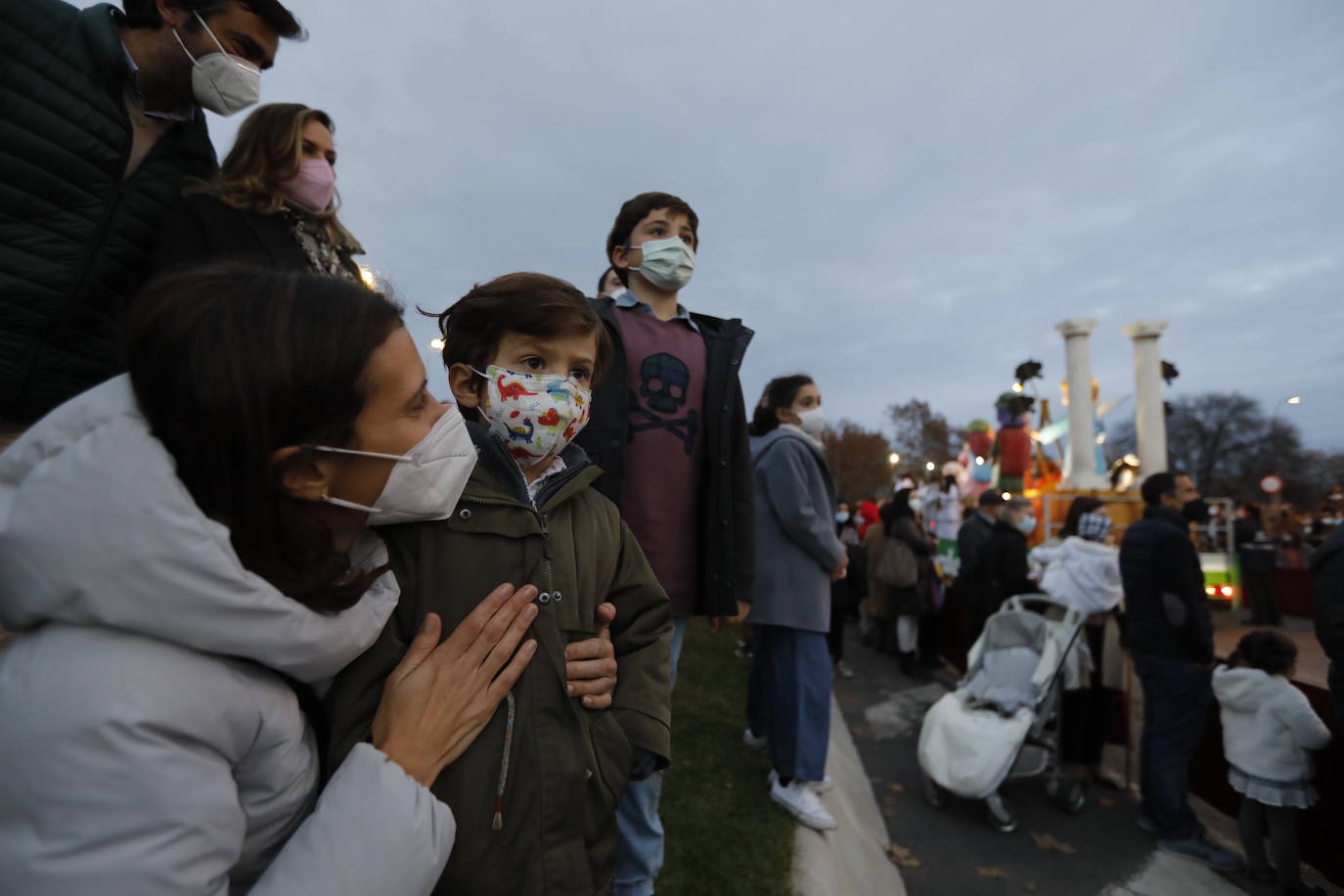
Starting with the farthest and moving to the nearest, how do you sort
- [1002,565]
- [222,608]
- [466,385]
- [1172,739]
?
[1002,565]
[1172,739]
[466,385]
[222,608]

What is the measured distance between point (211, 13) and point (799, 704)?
12.7ft

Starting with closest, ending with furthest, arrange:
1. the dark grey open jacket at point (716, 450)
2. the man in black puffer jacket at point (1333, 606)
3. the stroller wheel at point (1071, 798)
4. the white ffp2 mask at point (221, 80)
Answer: the white ffp2 mask at point (221, 80) → the dark grey open jacket at point (716, 450) → the man in black puffer jacket at point (1333, 606) → the stroller wheel at point (1071, 798)

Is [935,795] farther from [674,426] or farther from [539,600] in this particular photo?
[539,600]

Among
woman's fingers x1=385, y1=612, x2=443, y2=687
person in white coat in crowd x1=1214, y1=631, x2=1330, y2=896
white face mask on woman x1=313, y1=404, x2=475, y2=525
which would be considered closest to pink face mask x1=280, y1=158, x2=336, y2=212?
white face mask on woman x1=313, y1=404, x2=475, y2=525

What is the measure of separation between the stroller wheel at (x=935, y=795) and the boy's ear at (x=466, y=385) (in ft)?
16.0

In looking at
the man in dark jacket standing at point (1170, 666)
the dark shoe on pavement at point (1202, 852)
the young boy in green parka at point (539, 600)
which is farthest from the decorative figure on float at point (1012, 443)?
the young boy in green parka at point (539, 600)

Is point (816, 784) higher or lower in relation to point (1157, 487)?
lower

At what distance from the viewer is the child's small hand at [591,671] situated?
157 centimetres

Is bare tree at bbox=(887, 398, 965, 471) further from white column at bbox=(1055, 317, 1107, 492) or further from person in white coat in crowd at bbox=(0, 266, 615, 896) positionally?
person in white coat in crowd at bbox=(0, 266, 615, 896)

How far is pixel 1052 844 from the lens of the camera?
4699 millimetres

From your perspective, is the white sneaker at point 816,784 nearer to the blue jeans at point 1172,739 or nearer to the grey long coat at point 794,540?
the grey long coat at point 794,540

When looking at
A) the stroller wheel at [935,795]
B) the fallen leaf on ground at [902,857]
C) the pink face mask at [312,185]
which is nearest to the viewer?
the pink face mask at [312,185]

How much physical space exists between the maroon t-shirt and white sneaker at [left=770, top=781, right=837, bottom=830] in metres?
1.81

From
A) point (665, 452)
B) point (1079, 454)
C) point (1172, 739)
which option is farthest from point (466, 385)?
point (1079, 454)
